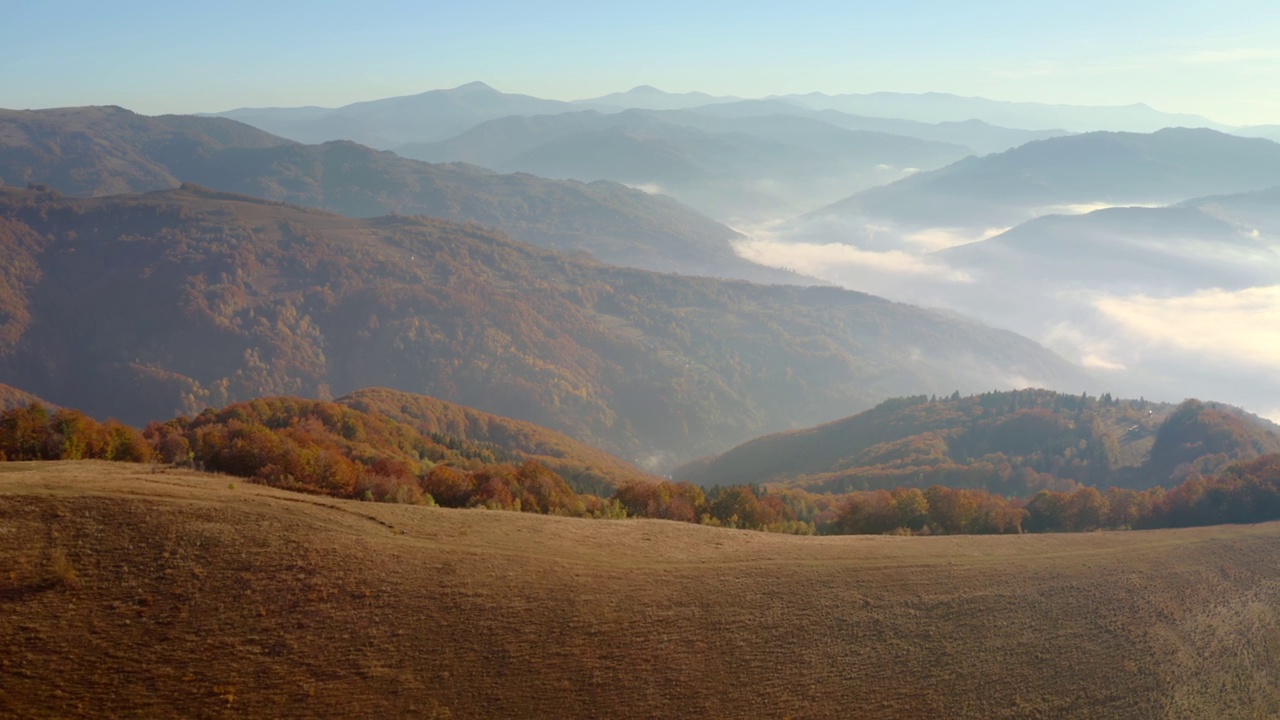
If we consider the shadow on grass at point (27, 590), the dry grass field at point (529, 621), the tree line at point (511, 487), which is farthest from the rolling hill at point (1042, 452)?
the shadow on grass at point (27, 590)

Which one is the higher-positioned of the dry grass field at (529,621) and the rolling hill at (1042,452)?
the dry grass field at (529,621)

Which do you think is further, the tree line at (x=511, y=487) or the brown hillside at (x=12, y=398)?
the brown hillside at (x=12, y=398)

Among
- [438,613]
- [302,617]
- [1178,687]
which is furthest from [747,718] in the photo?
[1178,687]

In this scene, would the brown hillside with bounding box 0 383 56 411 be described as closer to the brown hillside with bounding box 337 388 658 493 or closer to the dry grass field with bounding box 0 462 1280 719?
the brown hillside with bounding box 337 388 658 493

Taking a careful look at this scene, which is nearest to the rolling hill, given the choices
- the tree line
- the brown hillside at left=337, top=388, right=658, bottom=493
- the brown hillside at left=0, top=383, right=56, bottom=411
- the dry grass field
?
the brown hillside at left=337, top=388, right=658, bottom=493

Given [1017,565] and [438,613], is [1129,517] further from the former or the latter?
[438,613]

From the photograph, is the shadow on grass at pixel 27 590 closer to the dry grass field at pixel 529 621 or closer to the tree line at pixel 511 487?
the dry grass field at pixel 529 621

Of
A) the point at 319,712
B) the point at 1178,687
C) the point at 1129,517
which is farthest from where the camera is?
the point at 1129,517
